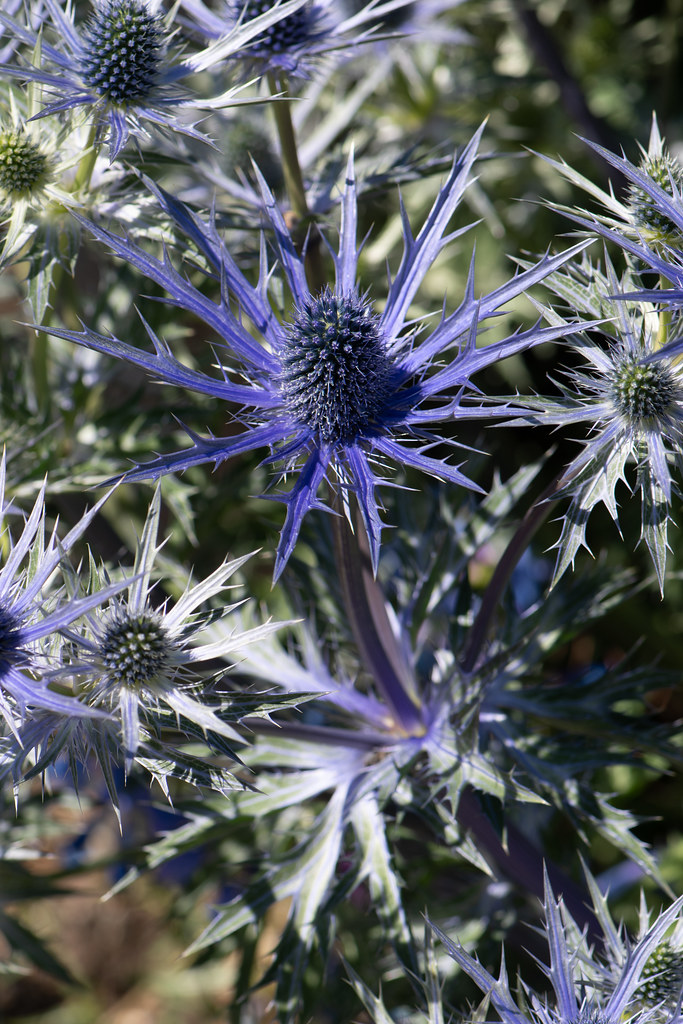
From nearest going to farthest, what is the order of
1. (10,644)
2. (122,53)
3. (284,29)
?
(10,644), (122,53), (284,29)

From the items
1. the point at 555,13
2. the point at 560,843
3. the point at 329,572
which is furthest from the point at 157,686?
the point at 555,13

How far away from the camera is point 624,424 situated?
2.41 ft

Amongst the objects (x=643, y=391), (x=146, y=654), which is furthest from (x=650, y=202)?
(x=146, y=654)

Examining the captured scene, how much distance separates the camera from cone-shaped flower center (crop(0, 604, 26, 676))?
0.70 m

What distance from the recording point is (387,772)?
0.95 m

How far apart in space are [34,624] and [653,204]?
0.64 meters

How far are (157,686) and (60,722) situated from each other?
0.09 meters

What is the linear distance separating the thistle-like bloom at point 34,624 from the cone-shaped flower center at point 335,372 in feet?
0.67

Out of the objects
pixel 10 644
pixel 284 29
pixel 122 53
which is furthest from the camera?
pixel 284 29

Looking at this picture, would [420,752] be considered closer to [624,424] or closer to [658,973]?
[658,973]

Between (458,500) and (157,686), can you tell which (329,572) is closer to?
(458,500)

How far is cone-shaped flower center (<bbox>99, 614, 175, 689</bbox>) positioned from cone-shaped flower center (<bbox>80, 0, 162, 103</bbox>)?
1.69 ft

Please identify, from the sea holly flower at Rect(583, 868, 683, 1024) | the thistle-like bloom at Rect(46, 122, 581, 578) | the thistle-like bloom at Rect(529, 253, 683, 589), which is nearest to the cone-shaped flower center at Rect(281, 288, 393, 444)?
the thistle-like bloom at Rect(46, 122, 581, 578)

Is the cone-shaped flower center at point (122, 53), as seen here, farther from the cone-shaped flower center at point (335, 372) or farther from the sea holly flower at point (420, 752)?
the sea holly flower at point (420, 752)
